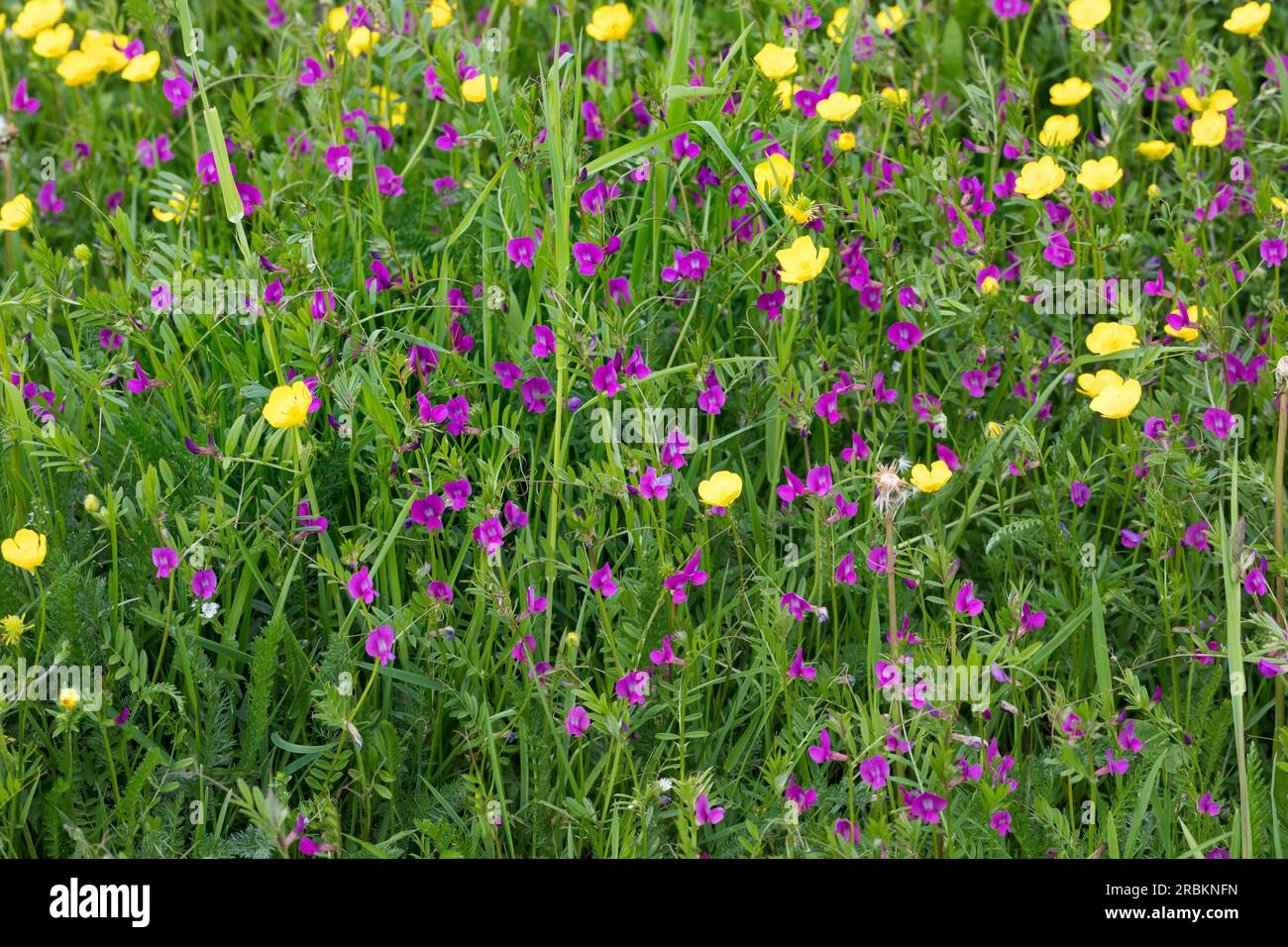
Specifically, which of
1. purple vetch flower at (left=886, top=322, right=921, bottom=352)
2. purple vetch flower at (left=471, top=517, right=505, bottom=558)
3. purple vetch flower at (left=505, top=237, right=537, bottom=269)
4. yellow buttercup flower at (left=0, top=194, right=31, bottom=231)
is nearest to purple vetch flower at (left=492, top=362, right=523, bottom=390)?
purple vetch flower at (left=505, top=237, right=537, bottom=269)

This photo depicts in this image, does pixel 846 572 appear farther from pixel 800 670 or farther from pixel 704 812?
pixel 704 812

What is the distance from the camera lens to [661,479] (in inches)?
101

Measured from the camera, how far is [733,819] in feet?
8.23

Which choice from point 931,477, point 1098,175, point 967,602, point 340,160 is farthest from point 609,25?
point 967,602

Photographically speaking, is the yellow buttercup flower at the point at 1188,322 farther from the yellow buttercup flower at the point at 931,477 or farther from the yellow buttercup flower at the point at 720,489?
the yellow buttercup flower at the point at 720,489

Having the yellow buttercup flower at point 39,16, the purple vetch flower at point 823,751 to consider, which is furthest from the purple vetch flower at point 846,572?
the yellow buttercup flower at point 39,16

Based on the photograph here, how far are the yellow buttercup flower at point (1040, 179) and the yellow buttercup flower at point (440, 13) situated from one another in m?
1.46

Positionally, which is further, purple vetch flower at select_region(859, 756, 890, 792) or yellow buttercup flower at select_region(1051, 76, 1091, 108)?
yellow buttercup flower at select_region(1051, 76, 1091, 108)

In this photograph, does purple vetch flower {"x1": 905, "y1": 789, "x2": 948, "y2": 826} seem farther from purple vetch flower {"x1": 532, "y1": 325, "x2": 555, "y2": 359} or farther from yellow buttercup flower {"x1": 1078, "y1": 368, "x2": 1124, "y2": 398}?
purple vetch flower {"x1": 532, "y1": 325, "x2": 555, "y2": 359}

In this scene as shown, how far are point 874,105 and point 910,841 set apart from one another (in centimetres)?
176

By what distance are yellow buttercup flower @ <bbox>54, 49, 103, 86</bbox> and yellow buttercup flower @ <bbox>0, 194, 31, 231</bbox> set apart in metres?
0.62

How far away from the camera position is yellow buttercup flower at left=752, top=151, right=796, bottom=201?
2918 mm

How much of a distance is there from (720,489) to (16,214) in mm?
1758

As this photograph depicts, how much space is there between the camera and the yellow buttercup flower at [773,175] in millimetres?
2918
